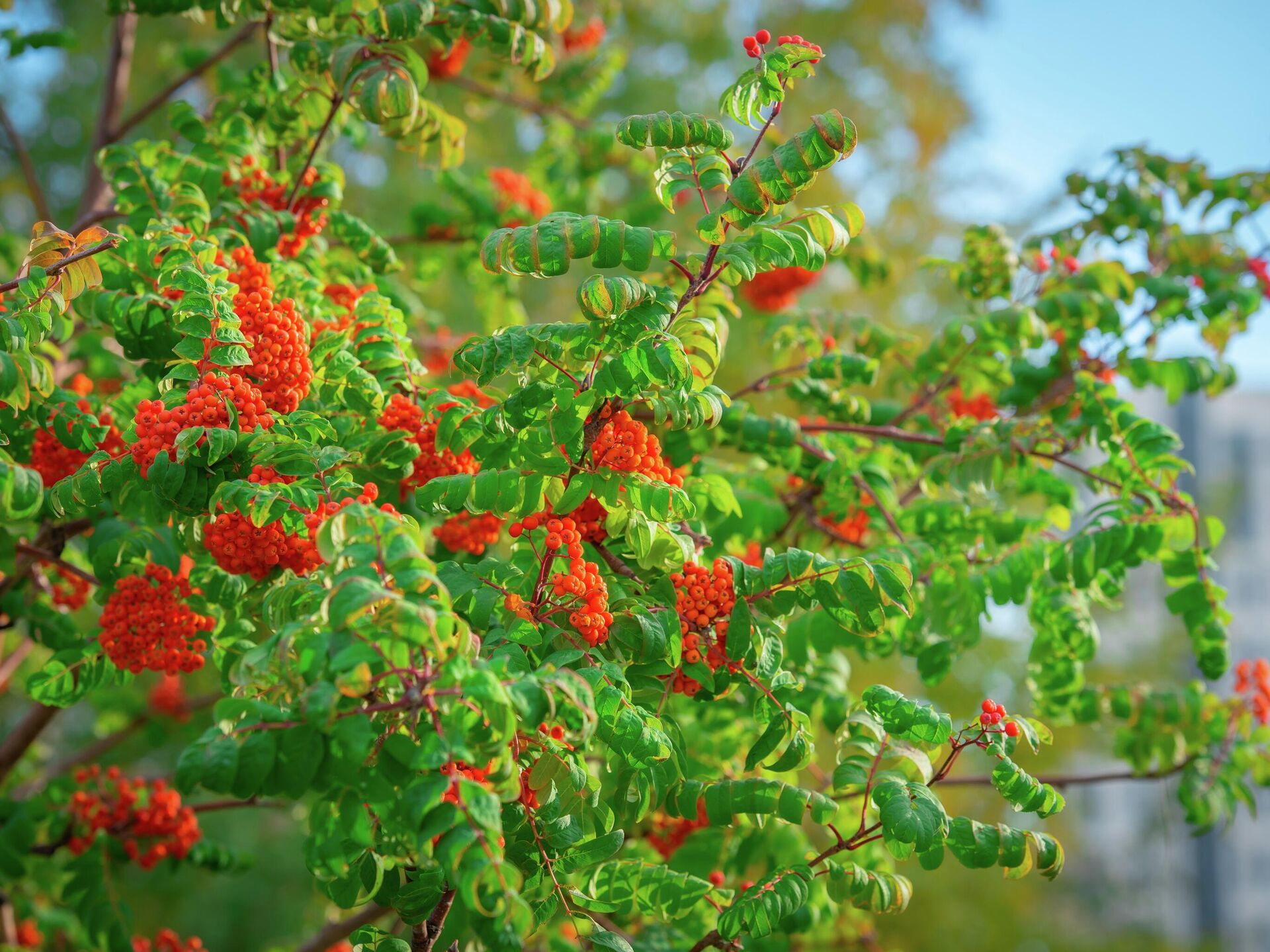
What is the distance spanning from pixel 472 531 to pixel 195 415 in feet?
2.07

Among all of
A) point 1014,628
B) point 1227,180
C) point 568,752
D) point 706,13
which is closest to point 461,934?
point 568,752

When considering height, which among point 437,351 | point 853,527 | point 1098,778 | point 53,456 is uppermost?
point 437,351

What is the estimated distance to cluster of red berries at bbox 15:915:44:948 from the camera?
332 centimetres

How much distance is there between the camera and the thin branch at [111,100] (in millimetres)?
3299

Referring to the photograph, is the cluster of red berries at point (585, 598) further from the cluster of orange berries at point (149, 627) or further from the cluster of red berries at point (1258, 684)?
the cluster of red berries at point (1258, 684)

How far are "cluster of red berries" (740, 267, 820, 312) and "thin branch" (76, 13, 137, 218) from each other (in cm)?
227

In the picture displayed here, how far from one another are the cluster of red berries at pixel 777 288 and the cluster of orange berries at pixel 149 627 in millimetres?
2293

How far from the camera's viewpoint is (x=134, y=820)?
2621 millimetres

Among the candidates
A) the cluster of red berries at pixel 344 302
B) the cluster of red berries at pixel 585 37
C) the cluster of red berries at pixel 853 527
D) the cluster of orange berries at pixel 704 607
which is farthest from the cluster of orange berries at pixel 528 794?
the cluster of red berries at pixel 585 37

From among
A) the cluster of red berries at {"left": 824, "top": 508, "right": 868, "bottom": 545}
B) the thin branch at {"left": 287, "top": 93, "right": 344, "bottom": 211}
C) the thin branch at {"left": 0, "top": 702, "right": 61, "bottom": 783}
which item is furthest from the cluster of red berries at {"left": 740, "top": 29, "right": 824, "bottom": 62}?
the thin branch at {"left": 0, "top": 702, "right": 61, "bottom": 783}

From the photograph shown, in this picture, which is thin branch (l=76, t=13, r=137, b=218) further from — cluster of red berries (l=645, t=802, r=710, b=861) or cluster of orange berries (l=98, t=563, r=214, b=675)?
cluster of red berries (l=645, t=802, r=710, b=861)

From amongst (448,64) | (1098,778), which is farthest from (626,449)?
(448,64)

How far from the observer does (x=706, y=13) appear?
27.1 ft

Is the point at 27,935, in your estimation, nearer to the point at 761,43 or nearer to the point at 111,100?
the point at 111,100
